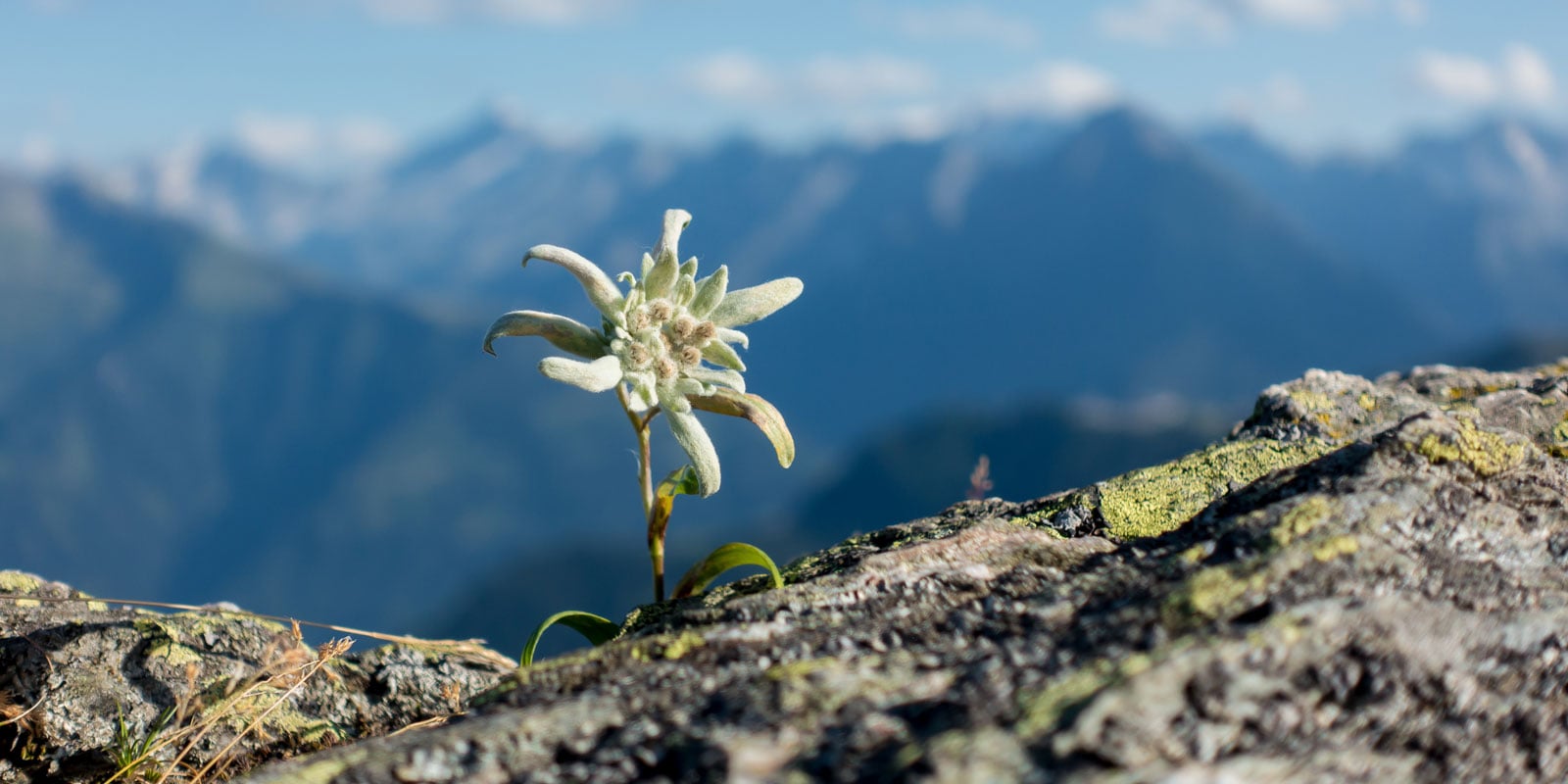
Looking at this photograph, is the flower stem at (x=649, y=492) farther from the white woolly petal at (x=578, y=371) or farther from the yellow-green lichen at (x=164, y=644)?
the yellow-green lichen at (x=164, y=644)

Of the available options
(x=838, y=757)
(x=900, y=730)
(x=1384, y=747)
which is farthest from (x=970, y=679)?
(x=1384, y=747)

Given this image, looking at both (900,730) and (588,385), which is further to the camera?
(588,385)

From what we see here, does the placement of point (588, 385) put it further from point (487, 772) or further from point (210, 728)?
point (210, 728)

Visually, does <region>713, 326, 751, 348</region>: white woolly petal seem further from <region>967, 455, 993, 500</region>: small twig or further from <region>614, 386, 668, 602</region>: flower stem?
<region>967, 455, 993, 500</region>: small twig

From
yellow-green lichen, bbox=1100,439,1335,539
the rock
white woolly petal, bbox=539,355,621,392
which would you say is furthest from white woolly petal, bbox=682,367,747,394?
yellow-green lichen, bbox=1100,439,1335,539

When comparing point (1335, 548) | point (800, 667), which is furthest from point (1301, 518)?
point (800, 667)

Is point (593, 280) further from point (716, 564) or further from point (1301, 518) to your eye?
point (1301, 518)
